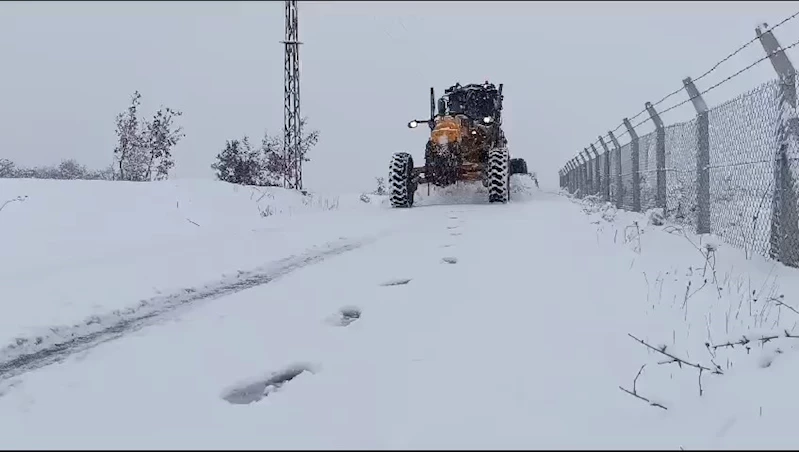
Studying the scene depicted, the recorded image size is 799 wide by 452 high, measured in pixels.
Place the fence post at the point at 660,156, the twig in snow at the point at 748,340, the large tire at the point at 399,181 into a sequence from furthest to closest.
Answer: the large tire at the point at 399,181 < the fence post at the point at 660,156 < the twig in snow at the point at 748,340

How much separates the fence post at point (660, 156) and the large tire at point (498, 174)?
11.7 ft

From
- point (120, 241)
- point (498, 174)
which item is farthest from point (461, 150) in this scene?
point (120, 241)

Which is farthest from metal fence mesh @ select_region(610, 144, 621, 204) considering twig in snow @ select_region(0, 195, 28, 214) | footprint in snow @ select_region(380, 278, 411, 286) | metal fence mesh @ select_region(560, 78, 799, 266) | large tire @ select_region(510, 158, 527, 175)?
twig in snow @ select_region(0, 195, 28, 214)

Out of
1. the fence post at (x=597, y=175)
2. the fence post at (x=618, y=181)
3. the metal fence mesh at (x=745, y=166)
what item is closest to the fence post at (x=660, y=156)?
the metal fence mesh at (x=745, y=166)

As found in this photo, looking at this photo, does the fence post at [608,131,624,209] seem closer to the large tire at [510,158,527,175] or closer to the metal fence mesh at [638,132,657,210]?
the metal fence mesh at [638,132,657,210]

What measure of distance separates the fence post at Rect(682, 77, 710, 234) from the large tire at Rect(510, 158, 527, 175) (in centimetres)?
955

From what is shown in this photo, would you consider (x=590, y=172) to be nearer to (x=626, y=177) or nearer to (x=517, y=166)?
(x=517, y=166)

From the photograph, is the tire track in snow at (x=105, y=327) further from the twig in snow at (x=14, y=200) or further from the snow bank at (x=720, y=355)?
the twig in snow at (x=14, y=200)

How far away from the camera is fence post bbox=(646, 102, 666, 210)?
7.03m

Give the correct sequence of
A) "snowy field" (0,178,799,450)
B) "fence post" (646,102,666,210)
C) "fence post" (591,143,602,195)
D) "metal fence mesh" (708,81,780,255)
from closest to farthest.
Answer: "snowy field" (0,178,799,450), "metal fence mesh" (708,81,780,255), "fence post" (646,102,666,210), "fence post" (591,143,602,195)

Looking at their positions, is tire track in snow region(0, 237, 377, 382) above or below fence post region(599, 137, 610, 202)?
below

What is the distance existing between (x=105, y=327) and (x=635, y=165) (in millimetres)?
7947

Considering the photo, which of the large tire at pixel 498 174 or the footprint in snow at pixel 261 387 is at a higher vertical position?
the large tire at pixel 498 174

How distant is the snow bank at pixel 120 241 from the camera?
118 inches
